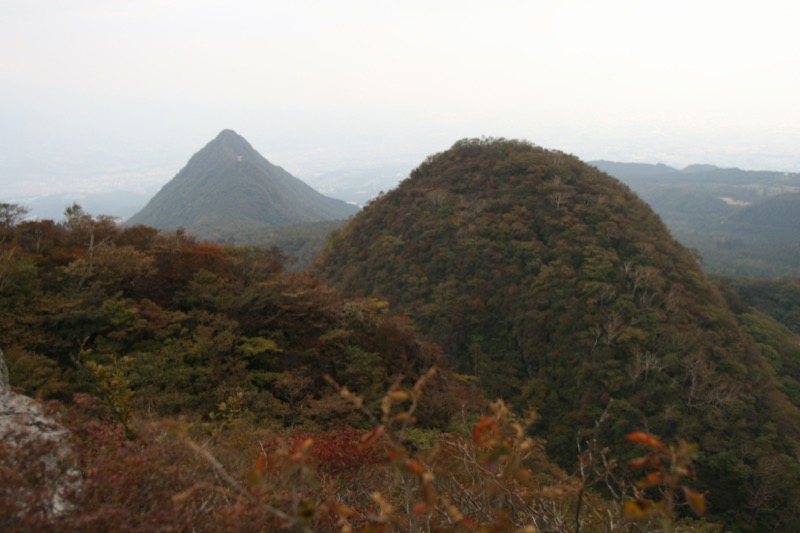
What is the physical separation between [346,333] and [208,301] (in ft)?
12.2

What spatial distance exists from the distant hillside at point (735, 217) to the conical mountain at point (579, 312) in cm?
4018

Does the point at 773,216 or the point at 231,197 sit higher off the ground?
the point at 231,197

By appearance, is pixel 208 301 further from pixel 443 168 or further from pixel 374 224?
pixel 443 168

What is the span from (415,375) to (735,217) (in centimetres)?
14284

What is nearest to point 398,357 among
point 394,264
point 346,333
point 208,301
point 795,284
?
point 346,333

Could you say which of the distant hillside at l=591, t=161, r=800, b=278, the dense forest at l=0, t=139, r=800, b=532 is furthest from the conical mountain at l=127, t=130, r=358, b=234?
the distant hillside at l=591, t=161, r=800, b=278

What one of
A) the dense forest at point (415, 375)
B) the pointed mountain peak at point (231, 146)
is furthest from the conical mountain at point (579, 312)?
the pointed mountain peak at point (231, 146)

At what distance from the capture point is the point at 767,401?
17.5 meters

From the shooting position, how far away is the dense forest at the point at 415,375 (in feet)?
9.41

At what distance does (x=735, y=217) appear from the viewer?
4749 inches

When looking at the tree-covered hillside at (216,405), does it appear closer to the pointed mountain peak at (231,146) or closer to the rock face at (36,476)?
the rock face at (36,476)

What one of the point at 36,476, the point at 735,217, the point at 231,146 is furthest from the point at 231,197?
the point at 735,217

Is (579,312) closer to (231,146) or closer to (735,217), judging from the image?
(231,146)

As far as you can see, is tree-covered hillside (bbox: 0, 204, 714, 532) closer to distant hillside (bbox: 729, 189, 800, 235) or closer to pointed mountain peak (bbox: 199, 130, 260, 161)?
pointed mountain peak (bbox: 199, 130, 260, 161)
